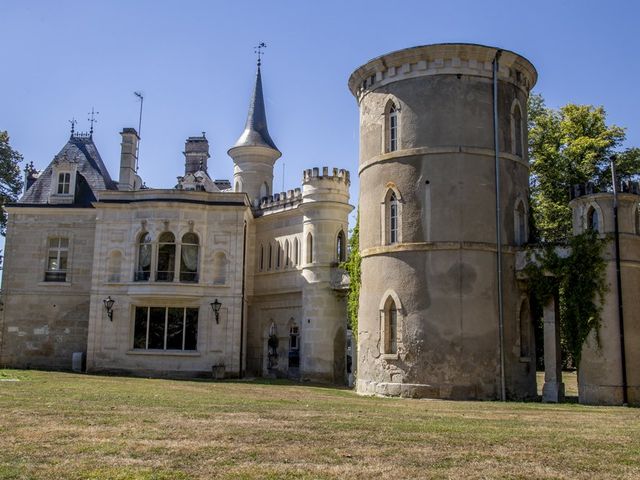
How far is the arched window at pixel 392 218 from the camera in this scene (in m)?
21.6

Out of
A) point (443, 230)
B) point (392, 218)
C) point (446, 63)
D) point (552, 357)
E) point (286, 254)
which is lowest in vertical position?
point (552, 357)

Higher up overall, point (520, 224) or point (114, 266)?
point (520, 224)

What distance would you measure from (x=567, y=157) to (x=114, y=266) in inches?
810

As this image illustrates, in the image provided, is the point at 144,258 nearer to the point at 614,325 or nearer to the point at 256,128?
the point at 256,128

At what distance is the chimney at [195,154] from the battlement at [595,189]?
81.9 ft

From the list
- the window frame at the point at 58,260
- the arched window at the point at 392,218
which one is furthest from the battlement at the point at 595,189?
the window frame at the point at 58,260

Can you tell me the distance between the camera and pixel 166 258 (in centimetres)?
3098

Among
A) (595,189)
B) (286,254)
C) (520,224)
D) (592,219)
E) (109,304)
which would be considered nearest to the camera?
(592,219)

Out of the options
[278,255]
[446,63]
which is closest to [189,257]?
[278,255]

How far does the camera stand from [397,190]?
70.7 feet

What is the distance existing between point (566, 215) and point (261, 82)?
1797 centimetres

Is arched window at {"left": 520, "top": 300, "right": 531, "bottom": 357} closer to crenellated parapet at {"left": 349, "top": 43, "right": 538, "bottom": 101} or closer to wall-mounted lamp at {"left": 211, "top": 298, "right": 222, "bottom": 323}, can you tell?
crenellated parapet at {"left": 349, "top": 43, "right": 538, "bottom": 101}

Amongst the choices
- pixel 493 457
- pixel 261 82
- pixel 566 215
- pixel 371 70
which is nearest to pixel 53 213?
A: pixel 261 82

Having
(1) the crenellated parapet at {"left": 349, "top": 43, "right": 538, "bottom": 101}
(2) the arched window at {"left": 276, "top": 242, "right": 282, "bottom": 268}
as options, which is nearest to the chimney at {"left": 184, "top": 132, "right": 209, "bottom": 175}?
(2) the arched window at {"left": 276, "top": 242, "right": 282, "bottom": 268}
